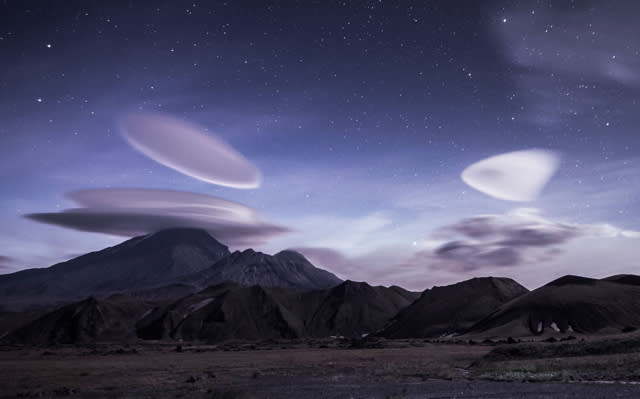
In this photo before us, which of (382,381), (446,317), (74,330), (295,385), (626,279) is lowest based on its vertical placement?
(295,385)

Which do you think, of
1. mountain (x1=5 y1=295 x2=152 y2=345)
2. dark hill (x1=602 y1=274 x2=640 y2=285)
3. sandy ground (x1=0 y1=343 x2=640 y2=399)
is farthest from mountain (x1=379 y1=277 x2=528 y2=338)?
sandy ground (x1=0 y1=343 x2=640 y2=399)

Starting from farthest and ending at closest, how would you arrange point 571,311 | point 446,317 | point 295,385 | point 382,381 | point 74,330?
point 74,330
point 446,317
point 571,311
point 382,381
point 295,385

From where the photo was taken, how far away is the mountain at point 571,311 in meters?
140

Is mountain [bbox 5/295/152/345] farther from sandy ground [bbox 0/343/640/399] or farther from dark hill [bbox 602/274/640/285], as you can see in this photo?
dark hill [bbox 602/274/640/285]

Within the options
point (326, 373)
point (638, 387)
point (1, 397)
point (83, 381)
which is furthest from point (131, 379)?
point (638, 387)

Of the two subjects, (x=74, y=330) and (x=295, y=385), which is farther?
(x=74, y=330)

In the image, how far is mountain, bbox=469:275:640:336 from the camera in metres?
140

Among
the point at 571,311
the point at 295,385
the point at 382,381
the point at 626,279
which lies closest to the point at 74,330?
the point at 571,311

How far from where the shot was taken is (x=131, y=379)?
51.1 metres

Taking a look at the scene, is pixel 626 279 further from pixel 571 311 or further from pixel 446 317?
pixel 446 317

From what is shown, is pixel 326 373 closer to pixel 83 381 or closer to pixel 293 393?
pixel 293 393

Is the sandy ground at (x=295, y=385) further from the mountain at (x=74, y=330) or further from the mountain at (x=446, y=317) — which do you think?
the mountain at (x=74, y=330)

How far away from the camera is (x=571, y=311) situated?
5891 inches

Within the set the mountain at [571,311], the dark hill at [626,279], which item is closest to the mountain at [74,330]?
the mountain at [571,311]
